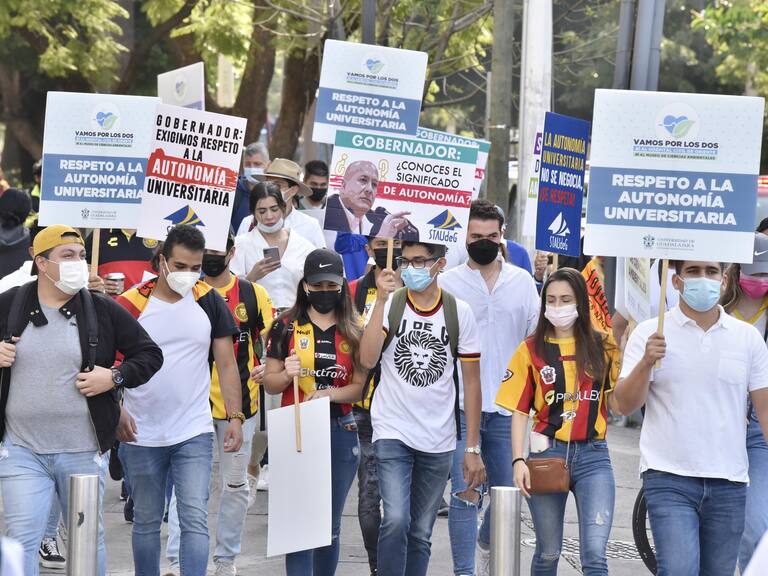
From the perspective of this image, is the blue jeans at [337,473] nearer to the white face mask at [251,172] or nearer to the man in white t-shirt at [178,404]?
the man in white t-shirt at [178,404]

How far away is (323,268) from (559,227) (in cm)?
224

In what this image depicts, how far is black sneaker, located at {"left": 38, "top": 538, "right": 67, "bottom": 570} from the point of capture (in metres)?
8.71

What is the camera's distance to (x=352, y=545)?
371 inches

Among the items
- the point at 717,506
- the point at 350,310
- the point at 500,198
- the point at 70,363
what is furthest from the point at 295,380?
the point at 500,198

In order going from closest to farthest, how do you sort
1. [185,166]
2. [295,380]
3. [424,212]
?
[295,380] → [424,212] → [185,166]

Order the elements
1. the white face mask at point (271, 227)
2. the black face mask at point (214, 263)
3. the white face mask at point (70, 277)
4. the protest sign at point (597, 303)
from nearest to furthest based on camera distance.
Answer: the white face mask at point (70, 277)
the protest sign at point (597, 303)
the black face mask at point (214, 263)
the white face mask at point (271, 227)

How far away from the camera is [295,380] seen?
7.30 meters

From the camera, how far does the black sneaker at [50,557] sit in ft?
28.6

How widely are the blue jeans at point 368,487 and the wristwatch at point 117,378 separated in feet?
4.91

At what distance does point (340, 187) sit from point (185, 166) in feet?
3.22

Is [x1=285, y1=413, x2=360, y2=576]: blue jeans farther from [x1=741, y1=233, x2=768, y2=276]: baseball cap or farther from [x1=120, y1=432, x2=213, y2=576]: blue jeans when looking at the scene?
[x1=741, y1=233, x2=768, y2=276]: baseball cap

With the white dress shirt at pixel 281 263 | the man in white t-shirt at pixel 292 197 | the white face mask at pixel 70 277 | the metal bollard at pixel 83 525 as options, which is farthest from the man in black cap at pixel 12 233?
the metal bollard at pixel 83 525

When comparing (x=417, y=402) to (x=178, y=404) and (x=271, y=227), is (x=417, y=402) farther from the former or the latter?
(x=271, y=227)

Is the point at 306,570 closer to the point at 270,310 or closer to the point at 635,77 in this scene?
the point at 270,310
